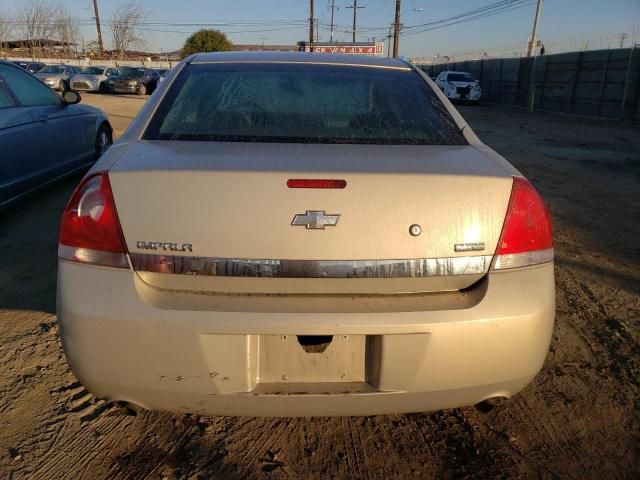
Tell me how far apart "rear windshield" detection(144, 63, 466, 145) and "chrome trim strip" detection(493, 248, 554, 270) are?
25.2 inches

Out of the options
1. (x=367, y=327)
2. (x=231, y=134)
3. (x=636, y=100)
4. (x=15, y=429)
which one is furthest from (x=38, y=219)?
(x=636, y=100)

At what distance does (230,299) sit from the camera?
180cm

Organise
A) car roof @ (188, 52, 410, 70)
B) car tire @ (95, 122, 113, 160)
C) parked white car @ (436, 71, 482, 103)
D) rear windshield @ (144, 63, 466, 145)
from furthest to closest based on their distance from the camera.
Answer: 1. parked white car @ (436, 71, 482, 103)
2. car tire @ (95, 122, 113, 160)
3. car roof @ (188, 52, 410, 70)
4. rear windshield @ (144, 63, 466, 145)

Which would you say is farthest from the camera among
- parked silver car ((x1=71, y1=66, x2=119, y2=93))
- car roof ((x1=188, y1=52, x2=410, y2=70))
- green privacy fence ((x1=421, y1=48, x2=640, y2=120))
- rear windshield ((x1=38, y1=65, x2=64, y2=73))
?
parked silver car ((x1=71, y1=66, x2=119, y2=93))

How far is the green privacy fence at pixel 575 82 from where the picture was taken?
19.2 meters

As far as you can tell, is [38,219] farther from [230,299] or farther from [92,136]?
[230,299]

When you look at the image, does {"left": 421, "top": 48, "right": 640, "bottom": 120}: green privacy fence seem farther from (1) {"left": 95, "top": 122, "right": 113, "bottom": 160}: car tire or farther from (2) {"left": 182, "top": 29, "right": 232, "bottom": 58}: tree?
(2) {"left": 182, "top": 29, "right": 232, "bottom": 58}: tree

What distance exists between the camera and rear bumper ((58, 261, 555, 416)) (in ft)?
5.73

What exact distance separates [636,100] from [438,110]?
19.8m

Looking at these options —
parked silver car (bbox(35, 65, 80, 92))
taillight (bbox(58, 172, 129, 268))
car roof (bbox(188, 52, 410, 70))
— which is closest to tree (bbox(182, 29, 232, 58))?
parked silver car (bbox(35, 65, 80, 92))

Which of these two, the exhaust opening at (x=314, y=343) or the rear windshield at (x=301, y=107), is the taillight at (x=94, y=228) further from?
the exhaust opening at (x=314, y=343)

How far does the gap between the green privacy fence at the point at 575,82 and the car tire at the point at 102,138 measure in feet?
59.6

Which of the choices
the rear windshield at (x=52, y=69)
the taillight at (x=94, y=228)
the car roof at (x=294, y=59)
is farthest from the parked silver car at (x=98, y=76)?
the taillight at (x=94, y=228)

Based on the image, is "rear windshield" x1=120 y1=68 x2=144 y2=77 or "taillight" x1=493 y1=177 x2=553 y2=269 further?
"rear windshield" x1=120 y1=68 x2=144 y2=77
